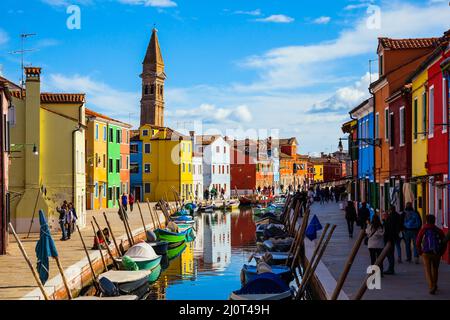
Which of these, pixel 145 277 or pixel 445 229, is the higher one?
pixel 445 229

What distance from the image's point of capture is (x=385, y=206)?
29.3m

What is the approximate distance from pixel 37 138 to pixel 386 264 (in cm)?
2026

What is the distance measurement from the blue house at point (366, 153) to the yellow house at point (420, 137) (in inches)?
297

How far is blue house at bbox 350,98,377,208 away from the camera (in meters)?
33.1

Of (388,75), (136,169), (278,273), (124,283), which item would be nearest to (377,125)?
(388,75)

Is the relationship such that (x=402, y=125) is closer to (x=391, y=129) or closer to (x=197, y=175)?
(x=391, y=129)

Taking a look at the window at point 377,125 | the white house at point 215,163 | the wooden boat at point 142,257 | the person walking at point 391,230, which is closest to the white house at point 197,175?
the white house at point 215,163

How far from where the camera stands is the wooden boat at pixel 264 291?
53.0 ft

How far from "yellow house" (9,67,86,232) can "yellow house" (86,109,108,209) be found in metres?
17.5

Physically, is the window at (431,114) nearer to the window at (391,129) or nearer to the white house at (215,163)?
the window at (391,129)

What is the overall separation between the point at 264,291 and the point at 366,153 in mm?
20095

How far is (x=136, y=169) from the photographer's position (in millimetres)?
73188
